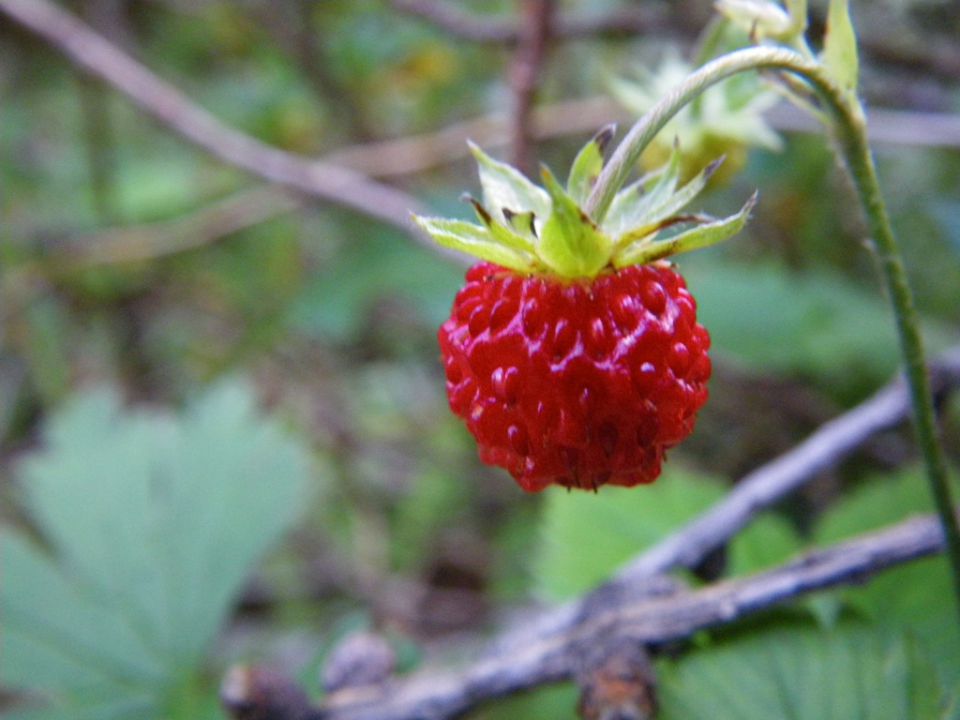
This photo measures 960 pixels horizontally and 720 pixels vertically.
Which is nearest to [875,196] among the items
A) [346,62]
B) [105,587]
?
[105,587]

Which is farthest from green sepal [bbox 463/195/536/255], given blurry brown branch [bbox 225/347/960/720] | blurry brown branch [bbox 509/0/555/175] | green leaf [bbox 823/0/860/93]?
blurry brown branch [bbox 509/0/555/175]

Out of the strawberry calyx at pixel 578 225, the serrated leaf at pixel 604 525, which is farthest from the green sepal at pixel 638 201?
Result: the serrated leaf at pixel 604 525

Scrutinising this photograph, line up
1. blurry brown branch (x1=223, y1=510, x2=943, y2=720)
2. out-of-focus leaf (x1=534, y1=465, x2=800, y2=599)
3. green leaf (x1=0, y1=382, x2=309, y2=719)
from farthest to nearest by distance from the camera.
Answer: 1. green leaf (x1=0, y1=382, x2=309, y2=719)
2. out-of-focus leaf (x1=534, y1=465, x2=800, y2=599)
3. blurry brown branch (x1=223, y1=510, x2=943, y2=720)

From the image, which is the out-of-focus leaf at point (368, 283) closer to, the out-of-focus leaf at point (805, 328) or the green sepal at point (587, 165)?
the out-of-focus leaf at point (805, 328)

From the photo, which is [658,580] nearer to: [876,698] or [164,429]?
[876,698]

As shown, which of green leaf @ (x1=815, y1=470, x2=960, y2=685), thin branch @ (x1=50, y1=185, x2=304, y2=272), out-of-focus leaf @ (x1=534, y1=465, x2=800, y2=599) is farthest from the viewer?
thin branch @ (x1=50, y1=185, x2=304, y2=272)

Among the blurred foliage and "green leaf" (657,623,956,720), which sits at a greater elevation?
the blurred foliage

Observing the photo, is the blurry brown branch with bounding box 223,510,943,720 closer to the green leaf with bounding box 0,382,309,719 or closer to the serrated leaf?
the serrated leaf

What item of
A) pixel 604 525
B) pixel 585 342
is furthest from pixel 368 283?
pixel 585 342
